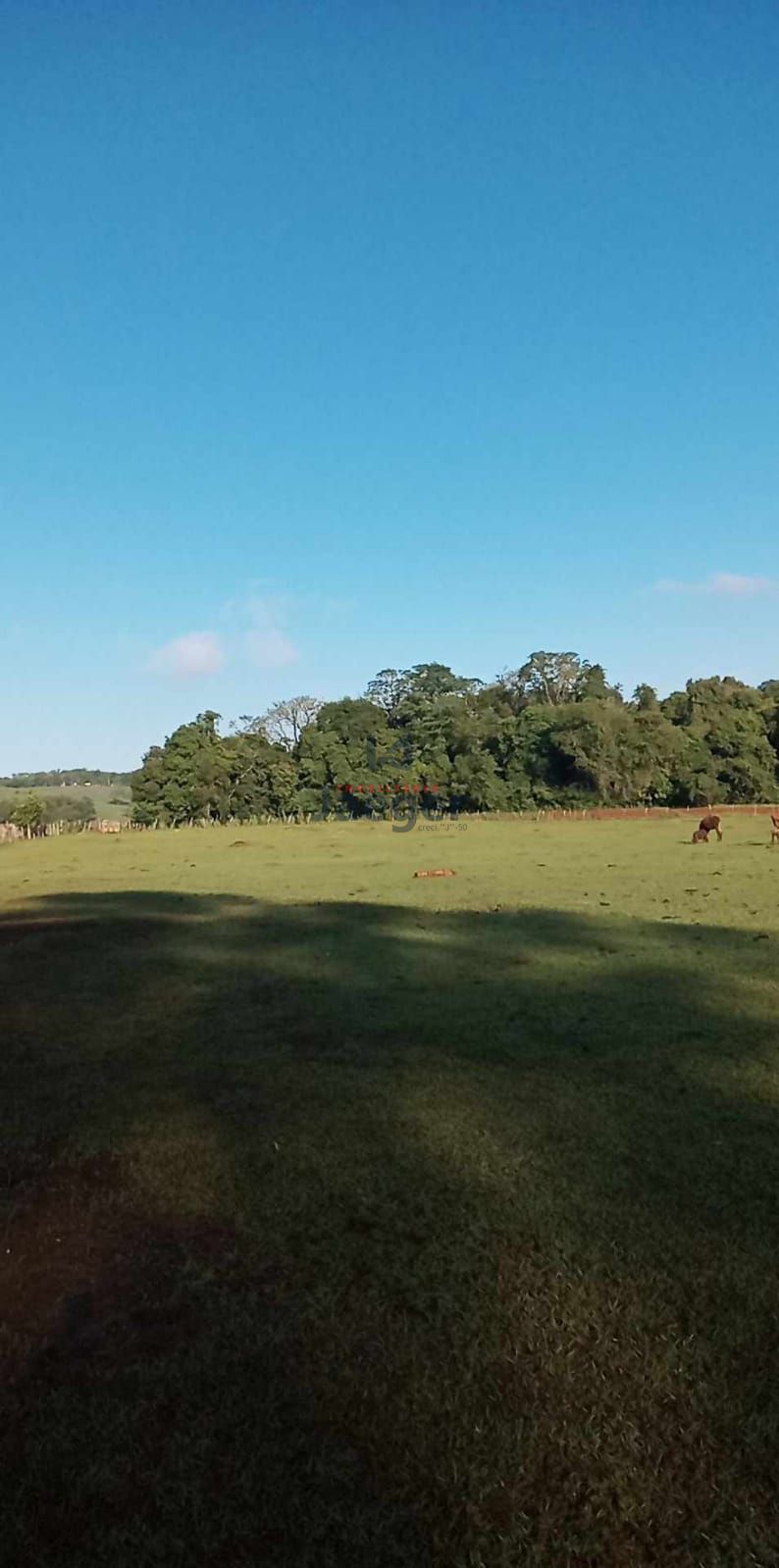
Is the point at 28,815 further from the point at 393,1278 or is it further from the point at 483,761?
the point at 393,1278

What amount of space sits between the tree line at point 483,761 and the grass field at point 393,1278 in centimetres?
7234

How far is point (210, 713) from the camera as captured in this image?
87500 millimetres

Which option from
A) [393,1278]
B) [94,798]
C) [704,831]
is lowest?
[393,1278]

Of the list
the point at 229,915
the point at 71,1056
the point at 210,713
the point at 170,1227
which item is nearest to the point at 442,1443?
the point at 170,1227

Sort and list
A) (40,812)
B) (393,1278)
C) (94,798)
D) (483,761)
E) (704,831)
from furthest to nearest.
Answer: (94,798) → (483,761) → (40,812) → (704,831) → (393,1278)

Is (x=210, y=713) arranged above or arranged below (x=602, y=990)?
above

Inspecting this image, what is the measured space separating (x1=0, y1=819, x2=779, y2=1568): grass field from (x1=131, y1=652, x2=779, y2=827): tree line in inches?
2848

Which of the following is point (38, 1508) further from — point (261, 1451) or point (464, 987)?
point (464, 987)

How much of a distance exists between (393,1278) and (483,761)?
82718 millimetres

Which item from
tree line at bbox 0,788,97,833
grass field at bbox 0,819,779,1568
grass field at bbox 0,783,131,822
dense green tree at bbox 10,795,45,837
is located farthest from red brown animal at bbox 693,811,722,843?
grass field at bbox 0,783,131,822

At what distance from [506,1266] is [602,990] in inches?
249

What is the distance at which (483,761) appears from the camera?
86.5 metres
